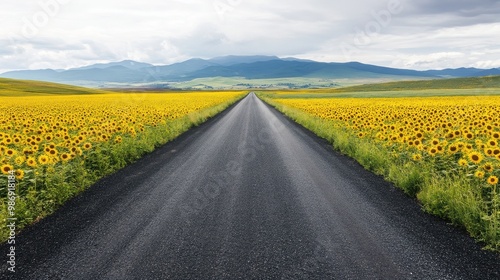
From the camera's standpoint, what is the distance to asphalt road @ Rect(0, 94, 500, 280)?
4289 millimetres

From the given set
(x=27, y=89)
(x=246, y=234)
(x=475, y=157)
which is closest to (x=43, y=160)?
(x=246, y=234)

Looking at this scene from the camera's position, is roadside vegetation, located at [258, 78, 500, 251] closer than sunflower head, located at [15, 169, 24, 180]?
Yes

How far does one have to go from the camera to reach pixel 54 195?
6.86m

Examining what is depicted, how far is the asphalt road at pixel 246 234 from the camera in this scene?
14.1 ft

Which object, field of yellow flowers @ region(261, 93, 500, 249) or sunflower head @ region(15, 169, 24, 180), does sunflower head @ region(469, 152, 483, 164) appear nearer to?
field of yellow flowers @ region(261, 93, 500, 249)

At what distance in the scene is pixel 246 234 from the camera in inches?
209

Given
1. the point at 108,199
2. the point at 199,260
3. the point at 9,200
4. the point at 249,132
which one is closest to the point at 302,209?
the point at 199,260

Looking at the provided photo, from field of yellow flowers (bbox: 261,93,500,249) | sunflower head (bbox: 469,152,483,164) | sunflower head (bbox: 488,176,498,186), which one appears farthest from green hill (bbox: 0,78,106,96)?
sunflower head (bbox: 488,176,498,186)

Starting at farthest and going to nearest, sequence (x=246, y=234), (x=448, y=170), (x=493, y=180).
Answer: (x=448, y=170) < (x=493, y=180) < (x=246, y=234)

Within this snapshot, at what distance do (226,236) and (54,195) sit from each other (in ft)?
13.3

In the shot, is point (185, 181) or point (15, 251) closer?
point (15, 251)

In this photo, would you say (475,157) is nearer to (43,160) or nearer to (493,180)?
(493,180)

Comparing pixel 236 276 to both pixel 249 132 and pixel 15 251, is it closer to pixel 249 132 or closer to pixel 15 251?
pixel 15 251

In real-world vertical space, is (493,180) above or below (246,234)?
above
